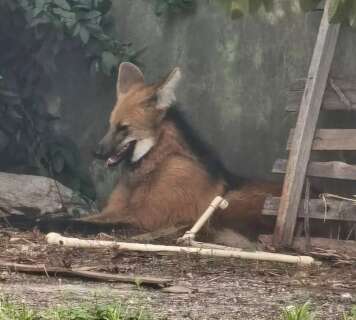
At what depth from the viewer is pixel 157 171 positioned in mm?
7535

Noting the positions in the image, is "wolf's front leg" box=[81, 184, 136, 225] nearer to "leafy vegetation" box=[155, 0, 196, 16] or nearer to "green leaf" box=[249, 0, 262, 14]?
"leafy vegetation" box=[155, 0, 196, 16]

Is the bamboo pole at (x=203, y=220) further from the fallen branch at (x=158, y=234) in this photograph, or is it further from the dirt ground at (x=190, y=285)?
the dirt ground at (x=190, y=285)

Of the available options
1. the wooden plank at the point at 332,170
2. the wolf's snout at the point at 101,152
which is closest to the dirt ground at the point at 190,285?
the wooden plank at the point at 332,170

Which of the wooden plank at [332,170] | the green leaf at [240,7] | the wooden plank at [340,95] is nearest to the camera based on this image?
the green leaf at [240,7]

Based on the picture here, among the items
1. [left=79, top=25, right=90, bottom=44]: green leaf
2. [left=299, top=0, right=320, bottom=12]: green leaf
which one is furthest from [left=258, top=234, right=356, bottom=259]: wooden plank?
[left=299, top=0, right=320, bottom=12]: green leaf

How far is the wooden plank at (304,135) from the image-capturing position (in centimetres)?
681

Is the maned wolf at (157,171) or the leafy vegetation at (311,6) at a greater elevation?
the leafy vegetation at (311,6)

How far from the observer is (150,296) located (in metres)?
4.59

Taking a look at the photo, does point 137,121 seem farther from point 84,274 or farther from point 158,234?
point 84,274

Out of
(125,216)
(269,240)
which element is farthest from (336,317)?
(125,216)

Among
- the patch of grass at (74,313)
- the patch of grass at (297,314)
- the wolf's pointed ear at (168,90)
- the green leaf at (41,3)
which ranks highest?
the green leaf at (41,3)

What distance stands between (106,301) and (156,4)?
12.7 ft

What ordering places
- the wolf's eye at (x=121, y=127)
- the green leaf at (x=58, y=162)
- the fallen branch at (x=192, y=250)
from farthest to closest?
the green leaf at (x=58, y=162) < the wolf's eye at (x=121, y=127) < the fallen branch at (x=192, y=250)

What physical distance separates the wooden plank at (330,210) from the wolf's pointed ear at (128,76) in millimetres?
1485
